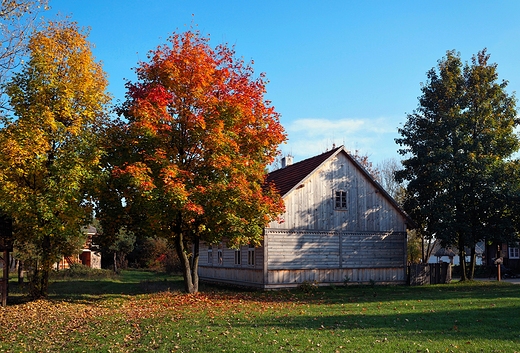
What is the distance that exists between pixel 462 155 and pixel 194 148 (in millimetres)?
17156

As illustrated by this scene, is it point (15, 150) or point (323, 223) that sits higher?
→ point (15, 150)

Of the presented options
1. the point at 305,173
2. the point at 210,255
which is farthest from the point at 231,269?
the point at 305,173

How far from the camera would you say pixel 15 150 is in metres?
17.7

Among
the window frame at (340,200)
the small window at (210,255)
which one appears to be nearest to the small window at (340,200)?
the window frame at (340,200)

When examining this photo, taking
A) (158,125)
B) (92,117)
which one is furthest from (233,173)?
(92,117)

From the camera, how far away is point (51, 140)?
19.7m

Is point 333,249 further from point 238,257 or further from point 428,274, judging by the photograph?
point 428,274

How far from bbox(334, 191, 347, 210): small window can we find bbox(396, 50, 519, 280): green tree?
5.38 meters

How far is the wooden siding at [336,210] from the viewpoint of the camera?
90.6 ft

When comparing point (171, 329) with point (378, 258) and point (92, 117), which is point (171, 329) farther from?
point (378, 258)

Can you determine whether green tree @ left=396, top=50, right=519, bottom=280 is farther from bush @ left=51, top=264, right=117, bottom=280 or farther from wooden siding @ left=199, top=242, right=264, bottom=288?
bush @ left=51, top=264, right=117, bottom=280

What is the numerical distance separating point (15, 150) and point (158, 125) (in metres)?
5.51

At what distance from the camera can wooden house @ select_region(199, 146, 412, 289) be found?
27.0 meters

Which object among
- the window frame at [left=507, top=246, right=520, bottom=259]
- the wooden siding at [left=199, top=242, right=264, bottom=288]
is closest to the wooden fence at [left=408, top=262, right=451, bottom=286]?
the wooden siding at [left=199, top=242, right=264, bottom=288]
